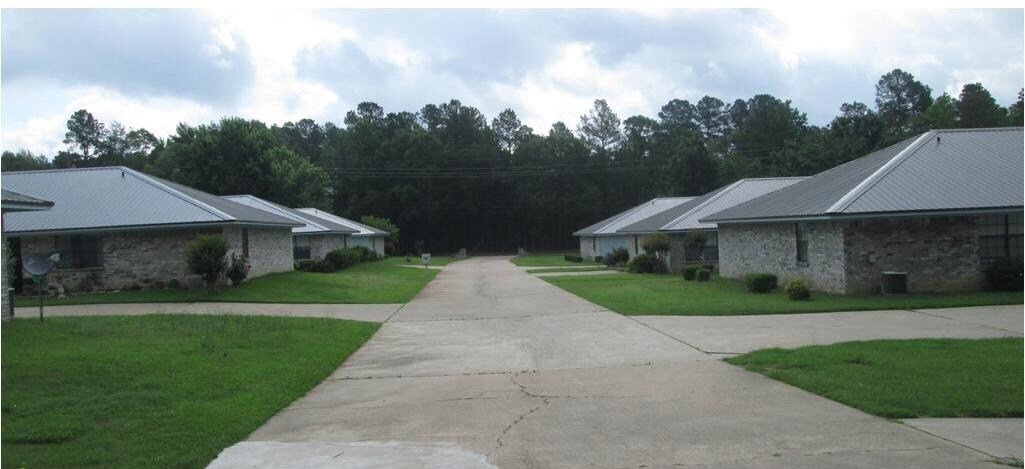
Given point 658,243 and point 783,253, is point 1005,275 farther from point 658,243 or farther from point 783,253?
point 658,243

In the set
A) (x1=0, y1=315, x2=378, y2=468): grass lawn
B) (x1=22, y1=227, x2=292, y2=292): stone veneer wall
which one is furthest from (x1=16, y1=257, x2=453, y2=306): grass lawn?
(x1=0, y1=315, x2=378, y2=468): grass lawn

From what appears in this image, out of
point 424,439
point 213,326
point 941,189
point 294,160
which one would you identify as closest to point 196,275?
point 213,326

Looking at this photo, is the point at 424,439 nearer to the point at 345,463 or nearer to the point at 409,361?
the point at 345,463

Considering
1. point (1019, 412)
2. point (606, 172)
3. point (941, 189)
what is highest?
point (606, 172)

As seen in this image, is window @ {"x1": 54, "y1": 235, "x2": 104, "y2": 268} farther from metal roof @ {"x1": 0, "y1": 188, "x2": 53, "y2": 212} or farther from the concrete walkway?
metal roof @ {"x1": 0, "y1": 188, "x2": 53, "y2": 212}

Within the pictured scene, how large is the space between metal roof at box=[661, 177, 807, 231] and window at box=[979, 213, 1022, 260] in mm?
16290

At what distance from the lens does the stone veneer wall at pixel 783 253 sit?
74.2 ft

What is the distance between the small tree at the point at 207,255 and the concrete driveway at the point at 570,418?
1244 cm

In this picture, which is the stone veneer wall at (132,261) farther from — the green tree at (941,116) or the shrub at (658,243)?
the green tree at (941,116)

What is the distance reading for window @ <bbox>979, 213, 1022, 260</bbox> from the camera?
22.3 metres

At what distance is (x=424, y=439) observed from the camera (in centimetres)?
762

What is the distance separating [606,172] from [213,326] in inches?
3385

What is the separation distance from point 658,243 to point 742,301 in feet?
53.2

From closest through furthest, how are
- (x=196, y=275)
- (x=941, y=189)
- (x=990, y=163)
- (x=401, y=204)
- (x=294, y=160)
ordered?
(x=941, y=189) → (x=990, y=163) → (x=196, y=275) → (x=294, y=160) → (x=401, y=204)
